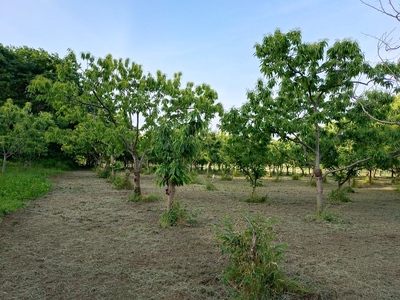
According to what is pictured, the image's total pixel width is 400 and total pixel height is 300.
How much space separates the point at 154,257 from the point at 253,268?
229cm

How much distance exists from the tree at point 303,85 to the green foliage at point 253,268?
536 cm

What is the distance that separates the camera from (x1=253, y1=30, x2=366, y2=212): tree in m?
8.23

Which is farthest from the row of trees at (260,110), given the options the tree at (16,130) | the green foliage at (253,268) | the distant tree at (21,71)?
the distant tree at (21,71)

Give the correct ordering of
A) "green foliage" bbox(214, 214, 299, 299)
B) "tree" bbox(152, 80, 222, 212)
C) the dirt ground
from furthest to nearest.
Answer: "tree" bbox(152, 80, 222, 212) → the dirt ground → "green foliage" bbox(214, 214, 299, 299)

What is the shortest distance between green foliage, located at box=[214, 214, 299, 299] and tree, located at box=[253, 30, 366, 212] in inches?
211

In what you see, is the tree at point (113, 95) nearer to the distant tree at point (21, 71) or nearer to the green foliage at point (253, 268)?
the green foliage at point (253, 268)

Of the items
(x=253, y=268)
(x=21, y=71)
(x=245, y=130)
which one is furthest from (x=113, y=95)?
(x=21, y=71)

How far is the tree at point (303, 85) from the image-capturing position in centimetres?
823

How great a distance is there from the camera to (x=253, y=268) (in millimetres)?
3482

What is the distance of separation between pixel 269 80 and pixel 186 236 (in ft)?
18.2

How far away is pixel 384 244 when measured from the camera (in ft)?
20.9

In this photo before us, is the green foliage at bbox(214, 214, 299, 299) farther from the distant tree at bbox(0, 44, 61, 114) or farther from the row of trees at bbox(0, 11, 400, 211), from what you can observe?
the distant tree at bbox(0, 44, 61, 114)

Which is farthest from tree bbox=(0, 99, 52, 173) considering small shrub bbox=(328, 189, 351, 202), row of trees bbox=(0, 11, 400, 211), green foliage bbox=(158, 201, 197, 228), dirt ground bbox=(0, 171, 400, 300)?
small shrub bbox=(328, 189, 351, 202)

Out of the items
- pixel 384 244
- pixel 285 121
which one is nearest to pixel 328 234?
pixel 384 244
